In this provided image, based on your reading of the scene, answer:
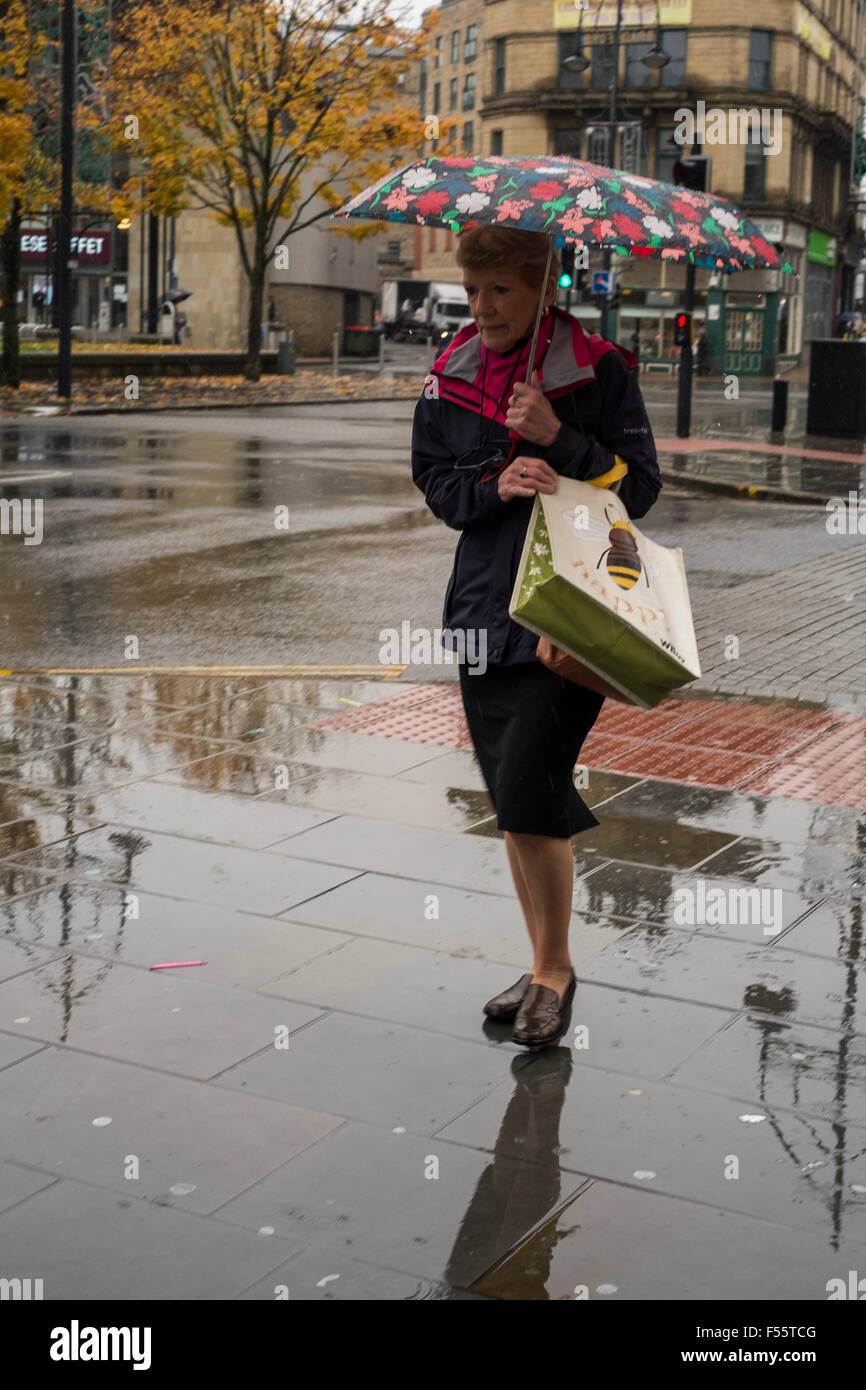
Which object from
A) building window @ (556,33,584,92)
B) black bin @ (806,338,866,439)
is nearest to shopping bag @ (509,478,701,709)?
black bin @ (806,338,866,439)

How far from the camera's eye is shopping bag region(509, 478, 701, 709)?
13.2 ft

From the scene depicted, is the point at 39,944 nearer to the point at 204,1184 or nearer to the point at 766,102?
the point at 204,1184

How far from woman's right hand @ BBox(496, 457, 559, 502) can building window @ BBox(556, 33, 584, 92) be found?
220 feet

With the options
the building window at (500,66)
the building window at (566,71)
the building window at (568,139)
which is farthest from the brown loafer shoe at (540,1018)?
the building window at (500,66)

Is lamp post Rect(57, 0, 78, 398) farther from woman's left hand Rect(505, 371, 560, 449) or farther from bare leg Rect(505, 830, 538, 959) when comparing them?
woman's left hand Rect(505, 371, 560, 449)

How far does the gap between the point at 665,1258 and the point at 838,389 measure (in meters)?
25.1

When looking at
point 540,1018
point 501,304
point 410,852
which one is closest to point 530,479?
point 501,304

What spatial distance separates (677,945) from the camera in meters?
5.09

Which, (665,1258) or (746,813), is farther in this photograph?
(746,813)

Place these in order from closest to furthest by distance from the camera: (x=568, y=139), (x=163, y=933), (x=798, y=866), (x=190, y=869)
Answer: (x=163, y=933), (x=190, y=869), (x=798, y=866), (x=568, y=139)

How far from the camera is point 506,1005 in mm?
4531

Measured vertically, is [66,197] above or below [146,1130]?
above

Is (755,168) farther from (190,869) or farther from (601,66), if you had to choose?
(190,869)
